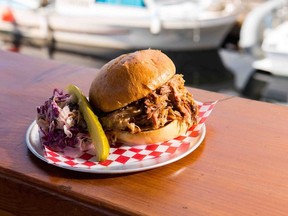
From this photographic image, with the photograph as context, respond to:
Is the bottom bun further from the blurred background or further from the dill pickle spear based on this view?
the blurred background

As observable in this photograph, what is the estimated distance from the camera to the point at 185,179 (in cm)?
106

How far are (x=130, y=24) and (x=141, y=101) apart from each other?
461 cm

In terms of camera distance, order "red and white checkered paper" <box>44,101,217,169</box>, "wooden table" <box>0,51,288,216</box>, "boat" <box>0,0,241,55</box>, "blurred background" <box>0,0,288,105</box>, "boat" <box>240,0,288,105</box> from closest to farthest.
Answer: "wooden table" <box>0,51,288,216</box> < "red and white checkered paper" <box>44,101,217,169</box> < "boat" <box>240,0,288,105</box> < "blurred background" <box>0,0,288,105</box> < "boat" <box>0,0,241,55</box>

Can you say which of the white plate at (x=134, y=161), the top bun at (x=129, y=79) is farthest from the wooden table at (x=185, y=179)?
the top bun at (x=129, y=79)

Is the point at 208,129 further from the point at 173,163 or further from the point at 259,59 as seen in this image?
the point at 259,59

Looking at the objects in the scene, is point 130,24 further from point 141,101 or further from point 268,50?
point 141,101

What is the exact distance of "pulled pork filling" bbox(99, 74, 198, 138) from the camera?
113cm

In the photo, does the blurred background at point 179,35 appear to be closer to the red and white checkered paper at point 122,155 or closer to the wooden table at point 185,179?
the wooden table at point 185,179

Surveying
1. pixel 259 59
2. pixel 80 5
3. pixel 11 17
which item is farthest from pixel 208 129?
pixel 11 17

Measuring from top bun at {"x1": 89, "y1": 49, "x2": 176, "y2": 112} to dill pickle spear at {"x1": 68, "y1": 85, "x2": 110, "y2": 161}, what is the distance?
0.11 feet

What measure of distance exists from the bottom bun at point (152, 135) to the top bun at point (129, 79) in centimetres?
8

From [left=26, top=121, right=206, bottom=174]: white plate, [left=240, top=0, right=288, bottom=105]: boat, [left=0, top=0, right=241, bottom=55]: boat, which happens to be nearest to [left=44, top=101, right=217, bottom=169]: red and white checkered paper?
[left=26, top=121, right=206, bottom=174]: white plate

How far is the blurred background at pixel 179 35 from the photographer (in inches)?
195

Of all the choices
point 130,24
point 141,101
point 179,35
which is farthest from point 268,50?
point 141,101
